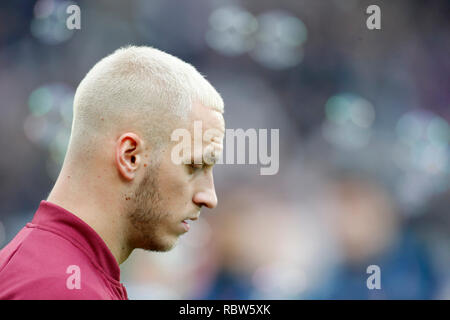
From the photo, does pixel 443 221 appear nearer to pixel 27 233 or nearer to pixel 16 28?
pixel 16 28

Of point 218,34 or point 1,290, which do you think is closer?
point 1,290

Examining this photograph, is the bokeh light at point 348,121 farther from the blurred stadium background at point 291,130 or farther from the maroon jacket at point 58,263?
the maroon jacket at point 58,263

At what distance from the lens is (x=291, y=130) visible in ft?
17.4

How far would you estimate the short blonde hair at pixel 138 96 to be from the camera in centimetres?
125

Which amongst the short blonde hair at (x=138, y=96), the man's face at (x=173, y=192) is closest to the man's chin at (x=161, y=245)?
the man's face at (x=173, y=192)

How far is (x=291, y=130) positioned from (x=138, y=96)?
13.6ft

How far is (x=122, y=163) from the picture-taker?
121 centimetres

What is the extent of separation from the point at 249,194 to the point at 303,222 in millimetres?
605

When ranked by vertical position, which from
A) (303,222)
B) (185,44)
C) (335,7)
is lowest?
(303,222)

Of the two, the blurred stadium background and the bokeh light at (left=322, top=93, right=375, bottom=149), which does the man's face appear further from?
the bokeh light at (left=322, top=93, right=375, bottom=149)

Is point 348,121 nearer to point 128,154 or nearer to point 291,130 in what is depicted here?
point 291,130

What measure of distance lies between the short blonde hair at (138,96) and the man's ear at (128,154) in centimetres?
3

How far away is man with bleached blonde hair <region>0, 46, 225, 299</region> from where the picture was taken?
1.13m
